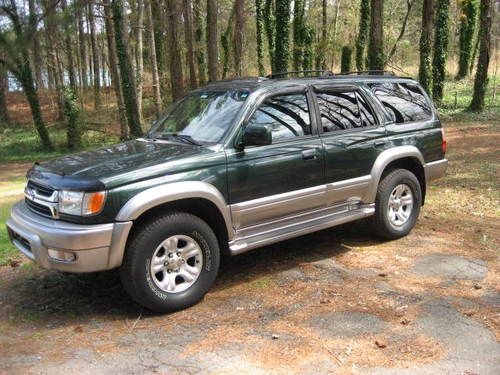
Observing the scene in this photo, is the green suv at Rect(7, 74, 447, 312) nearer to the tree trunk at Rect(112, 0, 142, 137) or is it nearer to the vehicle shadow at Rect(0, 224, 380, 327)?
the vehicle shadow at Rect(0, 224, 380, 327)

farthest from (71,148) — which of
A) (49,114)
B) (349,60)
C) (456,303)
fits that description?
(456,303)

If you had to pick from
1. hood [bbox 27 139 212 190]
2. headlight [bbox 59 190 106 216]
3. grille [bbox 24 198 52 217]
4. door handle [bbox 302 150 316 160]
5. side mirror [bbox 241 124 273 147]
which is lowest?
grille [bbox 24 198 52 217]

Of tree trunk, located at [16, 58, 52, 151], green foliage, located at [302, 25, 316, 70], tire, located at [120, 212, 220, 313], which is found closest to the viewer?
tire, located at [120, 212, 220, 313]

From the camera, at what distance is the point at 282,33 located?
19875mm

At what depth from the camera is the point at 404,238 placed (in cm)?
666

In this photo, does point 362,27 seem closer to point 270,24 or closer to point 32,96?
point 270,24

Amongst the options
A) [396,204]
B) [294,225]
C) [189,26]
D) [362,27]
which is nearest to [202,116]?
[294,225]

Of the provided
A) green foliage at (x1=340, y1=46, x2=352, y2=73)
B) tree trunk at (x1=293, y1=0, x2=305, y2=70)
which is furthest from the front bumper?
green foliage at (x1=340, y1=46, x2=352, y2=73)

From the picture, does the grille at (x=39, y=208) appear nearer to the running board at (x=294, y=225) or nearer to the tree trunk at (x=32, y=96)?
the running board at (x=294, y=225)

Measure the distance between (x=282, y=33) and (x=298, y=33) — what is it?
12.0 m

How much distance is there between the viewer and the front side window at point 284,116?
17.5ft

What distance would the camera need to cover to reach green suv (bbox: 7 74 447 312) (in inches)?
170

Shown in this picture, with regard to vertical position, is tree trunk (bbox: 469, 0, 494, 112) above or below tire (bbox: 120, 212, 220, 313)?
above

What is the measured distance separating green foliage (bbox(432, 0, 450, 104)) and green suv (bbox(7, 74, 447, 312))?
17.7m
